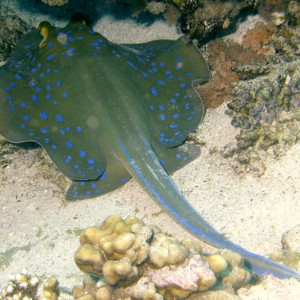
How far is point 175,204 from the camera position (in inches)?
165

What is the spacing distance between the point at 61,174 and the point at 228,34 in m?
4.11

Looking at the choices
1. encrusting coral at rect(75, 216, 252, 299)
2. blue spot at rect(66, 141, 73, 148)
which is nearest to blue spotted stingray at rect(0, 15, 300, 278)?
blue spot at rect(66, 141, 73, 148)

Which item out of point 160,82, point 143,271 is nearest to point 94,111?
point 160,82

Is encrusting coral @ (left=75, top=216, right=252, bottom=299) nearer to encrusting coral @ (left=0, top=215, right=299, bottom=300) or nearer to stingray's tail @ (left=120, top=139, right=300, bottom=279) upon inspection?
encrusting coral @ (left=0, top=215, right=299, bottom=300)

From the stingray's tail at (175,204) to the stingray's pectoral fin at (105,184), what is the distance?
1.03ft

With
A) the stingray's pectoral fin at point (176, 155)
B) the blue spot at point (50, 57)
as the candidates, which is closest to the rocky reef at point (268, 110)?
the stingray's pectoral fin at point (176, 155)

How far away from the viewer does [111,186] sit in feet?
17.0

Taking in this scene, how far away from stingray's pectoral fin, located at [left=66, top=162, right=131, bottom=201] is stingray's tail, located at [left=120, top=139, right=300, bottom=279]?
314 mm

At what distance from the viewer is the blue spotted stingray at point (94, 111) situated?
5082 mm

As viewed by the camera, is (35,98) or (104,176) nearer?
(104,176)

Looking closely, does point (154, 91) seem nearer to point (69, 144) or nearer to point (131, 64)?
point (131, 64)

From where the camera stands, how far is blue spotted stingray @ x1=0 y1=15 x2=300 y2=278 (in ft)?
16.7

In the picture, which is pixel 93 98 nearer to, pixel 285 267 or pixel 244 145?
pixel 244 145

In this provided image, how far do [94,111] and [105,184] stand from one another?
115 cm
